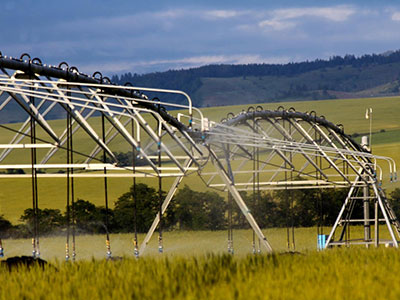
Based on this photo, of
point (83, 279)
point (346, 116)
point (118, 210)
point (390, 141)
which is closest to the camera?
point (83, 279)

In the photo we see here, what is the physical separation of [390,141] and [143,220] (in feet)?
255

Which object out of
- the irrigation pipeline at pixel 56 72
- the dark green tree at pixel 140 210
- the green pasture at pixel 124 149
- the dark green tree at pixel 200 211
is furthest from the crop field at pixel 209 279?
the green pasture at pixel 124 149

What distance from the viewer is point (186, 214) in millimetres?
80312

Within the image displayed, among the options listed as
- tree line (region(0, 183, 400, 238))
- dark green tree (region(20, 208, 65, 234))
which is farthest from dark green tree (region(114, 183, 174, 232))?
dark green tree (region(20, 208, 65, 234))

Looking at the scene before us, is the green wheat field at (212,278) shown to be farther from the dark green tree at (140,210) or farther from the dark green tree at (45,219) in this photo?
the dark green tree at (45,219)

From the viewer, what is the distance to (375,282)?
57.7ft

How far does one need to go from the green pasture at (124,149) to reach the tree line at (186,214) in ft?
45.3

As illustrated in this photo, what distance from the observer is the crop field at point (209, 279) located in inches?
628

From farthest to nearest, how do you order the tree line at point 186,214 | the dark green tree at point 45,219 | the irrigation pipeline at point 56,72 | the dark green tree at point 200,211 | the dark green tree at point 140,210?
the dark green tree at point 200,211 → the dark green tree at point 45,219 → the tree line at point 186,214 → the dark green tree at point 140,210 → the irrigation pipeline at point 56,72

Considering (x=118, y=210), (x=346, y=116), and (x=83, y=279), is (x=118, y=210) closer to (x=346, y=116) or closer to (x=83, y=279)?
(x=83, y=279)

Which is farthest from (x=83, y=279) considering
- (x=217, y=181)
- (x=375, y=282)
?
(x=217, y=181)

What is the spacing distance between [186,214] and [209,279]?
62.6 m

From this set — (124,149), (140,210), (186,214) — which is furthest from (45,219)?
(124,149)

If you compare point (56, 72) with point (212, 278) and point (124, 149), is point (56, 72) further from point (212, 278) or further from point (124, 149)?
point (124, 149)
